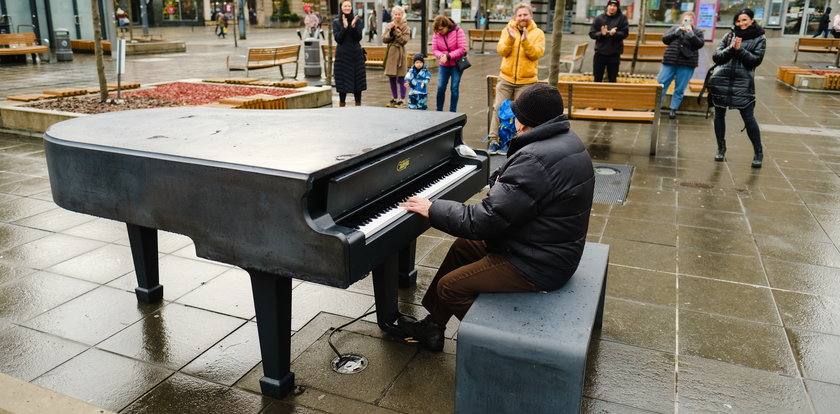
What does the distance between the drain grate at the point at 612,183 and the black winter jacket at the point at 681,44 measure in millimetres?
4014

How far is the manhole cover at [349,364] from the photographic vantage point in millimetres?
3426

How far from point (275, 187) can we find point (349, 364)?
1.32 meters

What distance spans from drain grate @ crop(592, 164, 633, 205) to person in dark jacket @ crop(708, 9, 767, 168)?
1344 mm

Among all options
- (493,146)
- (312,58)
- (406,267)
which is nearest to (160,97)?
(312,58)

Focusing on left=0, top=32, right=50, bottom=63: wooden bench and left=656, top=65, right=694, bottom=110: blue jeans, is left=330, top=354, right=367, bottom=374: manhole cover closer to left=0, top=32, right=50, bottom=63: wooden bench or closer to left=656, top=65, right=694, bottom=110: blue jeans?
left=656, top=65, right=694, bottom=110: blue jeans

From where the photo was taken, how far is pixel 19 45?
19078 mm

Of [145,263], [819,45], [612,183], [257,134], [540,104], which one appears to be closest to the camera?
[540,104]

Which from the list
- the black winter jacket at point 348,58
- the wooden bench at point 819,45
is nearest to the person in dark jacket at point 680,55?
the black winter jacket at point 348,58

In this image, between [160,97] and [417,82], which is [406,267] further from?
[160,97]

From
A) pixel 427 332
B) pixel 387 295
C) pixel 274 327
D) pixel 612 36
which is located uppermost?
pixel 612 36

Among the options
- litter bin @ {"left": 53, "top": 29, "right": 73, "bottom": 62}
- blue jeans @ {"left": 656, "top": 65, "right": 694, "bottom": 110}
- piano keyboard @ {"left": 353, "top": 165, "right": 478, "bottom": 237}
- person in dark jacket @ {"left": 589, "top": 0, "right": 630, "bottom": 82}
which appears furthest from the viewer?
litter bin @ {"left": 53, "top": 29, "right": 73, "bottom": 62}

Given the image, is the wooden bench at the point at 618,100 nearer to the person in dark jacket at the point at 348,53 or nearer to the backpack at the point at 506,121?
the backpack at the point at 506,121

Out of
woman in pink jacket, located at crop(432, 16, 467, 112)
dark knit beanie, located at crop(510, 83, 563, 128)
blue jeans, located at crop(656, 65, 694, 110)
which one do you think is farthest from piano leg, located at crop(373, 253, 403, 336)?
blue jeans, located at crop(656, 65, 694, 110)

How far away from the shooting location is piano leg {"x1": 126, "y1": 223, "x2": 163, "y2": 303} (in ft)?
13.4
